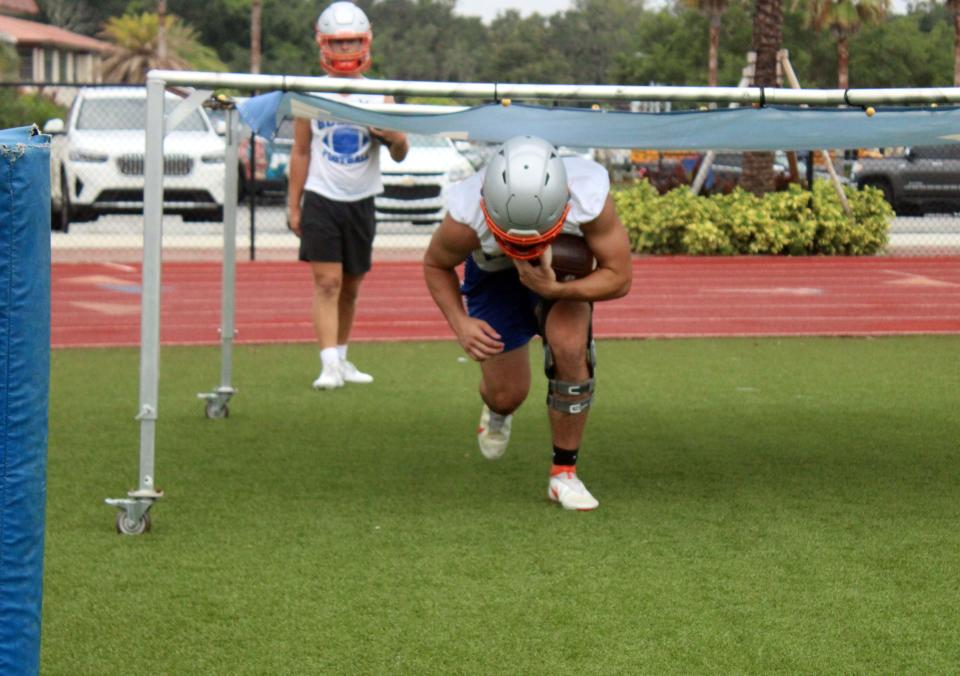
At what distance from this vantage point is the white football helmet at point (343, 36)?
8094mm

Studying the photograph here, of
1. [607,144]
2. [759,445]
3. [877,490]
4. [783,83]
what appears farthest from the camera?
[783,83]

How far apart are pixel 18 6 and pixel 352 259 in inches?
2875

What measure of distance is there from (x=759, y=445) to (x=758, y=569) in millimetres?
2136

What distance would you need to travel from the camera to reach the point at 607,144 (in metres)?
6.75

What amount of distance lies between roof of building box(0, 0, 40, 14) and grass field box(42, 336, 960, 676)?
7017 centimetres

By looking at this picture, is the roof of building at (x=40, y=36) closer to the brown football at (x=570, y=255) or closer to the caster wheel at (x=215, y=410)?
the caster wheel at (x=215, y=410)

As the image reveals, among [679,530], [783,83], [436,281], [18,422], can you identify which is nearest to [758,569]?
[679,530]

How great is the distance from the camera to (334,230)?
28.5 ft

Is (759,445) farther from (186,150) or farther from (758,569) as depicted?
(186,150)

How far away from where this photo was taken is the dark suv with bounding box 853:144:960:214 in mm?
25125

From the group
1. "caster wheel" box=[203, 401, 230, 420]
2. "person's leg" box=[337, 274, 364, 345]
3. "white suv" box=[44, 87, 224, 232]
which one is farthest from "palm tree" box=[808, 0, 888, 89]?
"caster wheel" box=[203, 401, 230, 420]

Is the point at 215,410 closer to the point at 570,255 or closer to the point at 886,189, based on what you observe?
the point at 570,255

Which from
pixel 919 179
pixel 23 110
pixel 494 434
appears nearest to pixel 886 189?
pixel 919 179

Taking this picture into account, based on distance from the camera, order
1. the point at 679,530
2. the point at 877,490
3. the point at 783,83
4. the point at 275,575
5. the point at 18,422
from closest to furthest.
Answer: the point at 18,422, the point at 275,575, the point at 679,530, the point at 877,490, the point at 783,83
